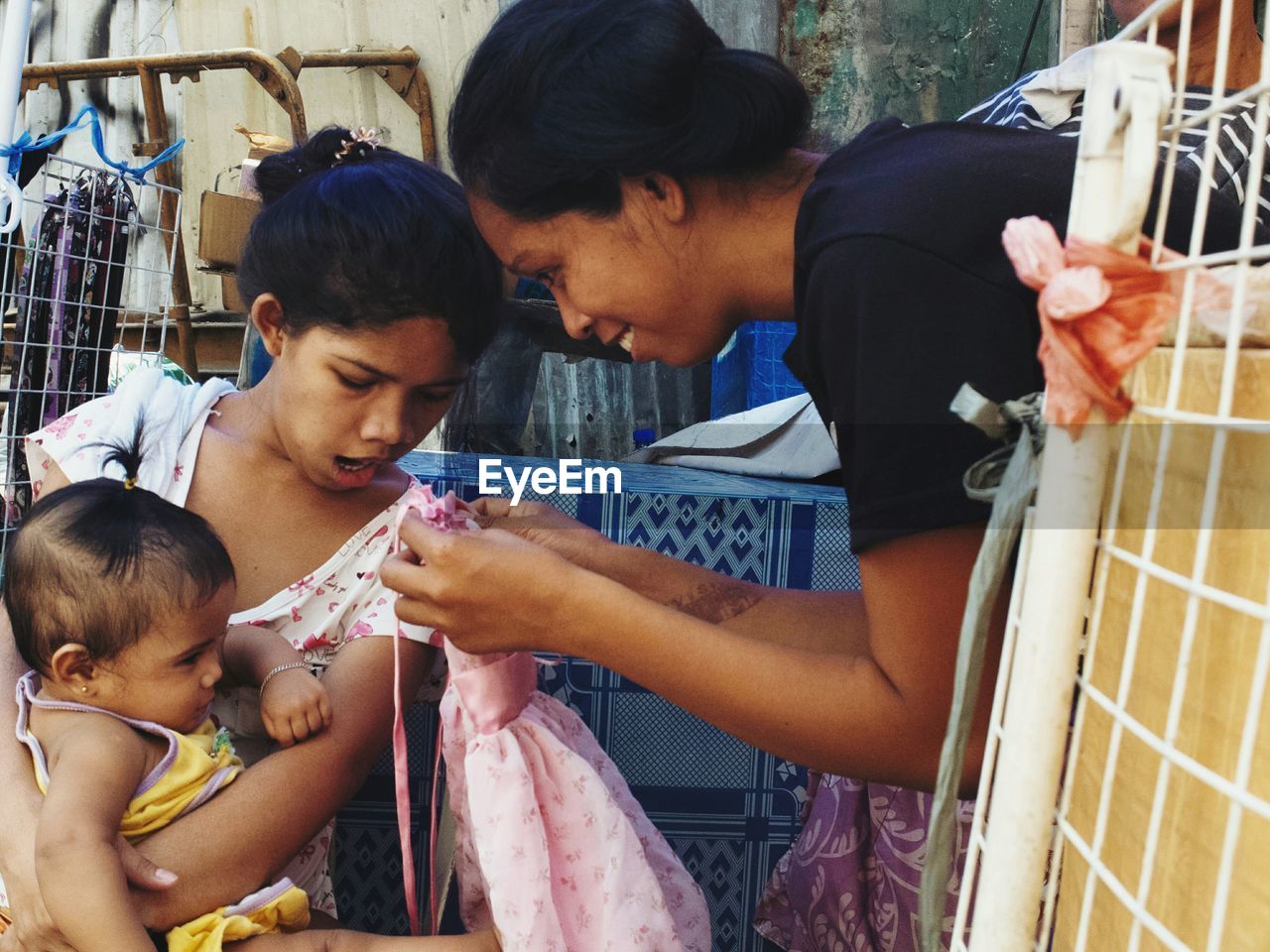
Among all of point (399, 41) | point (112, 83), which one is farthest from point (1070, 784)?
point (112, 83)

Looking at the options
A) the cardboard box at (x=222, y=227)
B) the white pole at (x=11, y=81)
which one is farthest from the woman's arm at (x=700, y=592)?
the cardboard box at (x=222, y=227)

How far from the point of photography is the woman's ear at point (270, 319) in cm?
179

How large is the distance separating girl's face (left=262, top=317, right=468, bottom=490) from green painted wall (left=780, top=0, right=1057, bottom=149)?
2966 mm

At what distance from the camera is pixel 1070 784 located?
841mm

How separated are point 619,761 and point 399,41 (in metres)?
4.06

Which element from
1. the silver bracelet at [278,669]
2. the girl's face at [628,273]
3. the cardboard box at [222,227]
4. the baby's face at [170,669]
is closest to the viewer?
the girl's face at [628,273]

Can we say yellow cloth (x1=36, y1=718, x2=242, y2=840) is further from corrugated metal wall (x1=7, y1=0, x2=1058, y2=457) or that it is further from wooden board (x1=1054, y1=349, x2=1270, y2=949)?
corrugated metal wall (x1=7, y1=0, x2=1058, y2=457)

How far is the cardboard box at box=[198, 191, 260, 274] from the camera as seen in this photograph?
9.75 ft

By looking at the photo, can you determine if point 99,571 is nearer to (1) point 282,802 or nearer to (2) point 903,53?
(1) point 282,802

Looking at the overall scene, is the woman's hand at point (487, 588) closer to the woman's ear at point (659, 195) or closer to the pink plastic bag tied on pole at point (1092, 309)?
the woman's ear at point (659, 195)

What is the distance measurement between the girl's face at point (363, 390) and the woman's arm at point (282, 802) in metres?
0.29

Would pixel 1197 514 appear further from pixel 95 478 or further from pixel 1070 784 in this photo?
pixel 95 478

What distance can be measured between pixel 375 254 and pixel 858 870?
3.86ft

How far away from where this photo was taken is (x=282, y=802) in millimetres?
1519
